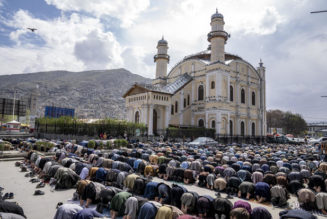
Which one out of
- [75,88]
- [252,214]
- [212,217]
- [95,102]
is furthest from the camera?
[75,88]

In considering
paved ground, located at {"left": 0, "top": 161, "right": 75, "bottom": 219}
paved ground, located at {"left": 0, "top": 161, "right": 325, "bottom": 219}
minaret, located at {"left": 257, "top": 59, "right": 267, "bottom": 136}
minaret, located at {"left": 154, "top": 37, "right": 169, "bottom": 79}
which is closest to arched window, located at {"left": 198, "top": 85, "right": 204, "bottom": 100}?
minaret, located at {"left": 154, "top": 37, "right": 169, "bottom": 79}

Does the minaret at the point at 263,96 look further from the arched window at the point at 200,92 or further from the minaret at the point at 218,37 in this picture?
the arched window at the point at 200,92

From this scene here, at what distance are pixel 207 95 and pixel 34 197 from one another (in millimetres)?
30742

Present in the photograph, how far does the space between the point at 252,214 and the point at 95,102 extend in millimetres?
124066

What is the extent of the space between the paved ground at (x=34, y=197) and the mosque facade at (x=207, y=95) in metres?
19.9

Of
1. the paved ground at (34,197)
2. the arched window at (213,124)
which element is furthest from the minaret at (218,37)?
the paved ground at (34,197)

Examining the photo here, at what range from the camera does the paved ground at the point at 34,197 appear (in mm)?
Result: 6324

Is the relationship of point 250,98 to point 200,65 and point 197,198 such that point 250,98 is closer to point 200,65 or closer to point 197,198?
point 200,65

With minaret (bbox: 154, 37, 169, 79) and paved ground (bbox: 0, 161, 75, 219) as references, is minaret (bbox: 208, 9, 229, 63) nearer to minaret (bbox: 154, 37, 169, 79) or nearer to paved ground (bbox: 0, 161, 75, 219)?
minaret (bbox: 154, 37, 169, 79)

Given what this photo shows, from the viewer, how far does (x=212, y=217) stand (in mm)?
5914

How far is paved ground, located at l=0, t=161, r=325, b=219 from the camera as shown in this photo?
6.32 m

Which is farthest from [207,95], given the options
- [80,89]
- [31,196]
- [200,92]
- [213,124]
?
[80,89]

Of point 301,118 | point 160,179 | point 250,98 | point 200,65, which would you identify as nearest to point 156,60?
point 200,65

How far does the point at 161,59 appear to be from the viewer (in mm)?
42094
